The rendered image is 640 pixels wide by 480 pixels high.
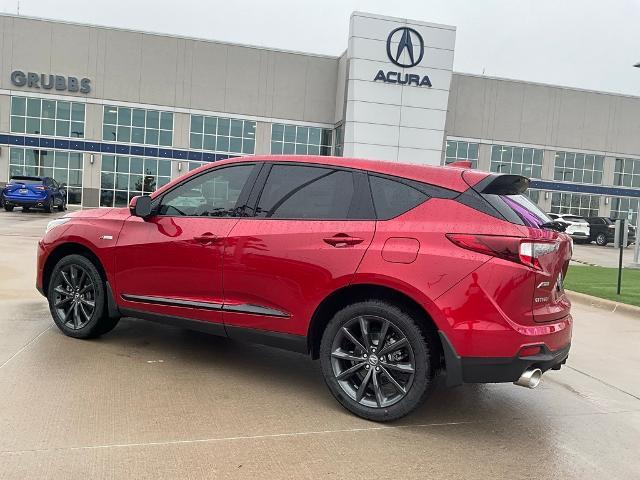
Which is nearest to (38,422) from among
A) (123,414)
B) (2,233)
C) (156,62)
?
(123,414)

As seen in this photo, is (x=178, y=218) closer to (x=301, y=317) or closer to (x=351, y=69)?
(x=301, y=317)

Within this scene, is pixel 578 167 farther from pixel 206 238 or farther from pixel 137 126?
pixel 206 238

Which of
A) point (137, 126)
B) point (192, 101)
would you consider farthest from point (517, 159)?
point (137, 126)

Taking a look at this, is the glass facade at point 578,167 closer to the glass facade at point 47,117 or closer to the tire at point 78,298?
the glass facade at point 47,117

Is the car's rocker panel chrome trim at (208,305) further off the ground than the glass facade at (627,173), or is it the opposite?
the glass facade at (627,173)

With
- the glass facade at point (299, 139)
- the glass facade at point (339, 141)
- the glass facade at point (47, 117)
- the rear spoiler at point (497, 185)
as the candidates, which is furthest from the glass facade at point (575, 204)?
the rear spoiler at point (497, 185)

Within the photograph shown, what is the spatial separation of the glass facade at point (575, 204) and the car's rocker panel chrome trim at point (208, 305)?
44.8m

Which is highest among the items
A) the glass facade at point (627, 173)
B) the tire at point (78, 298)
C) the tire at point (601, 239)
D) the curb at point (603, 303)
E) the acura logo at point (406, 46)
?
the acura logo at point (406, 46)

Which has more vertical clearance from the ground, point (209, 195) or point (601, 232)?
point (209, 195)

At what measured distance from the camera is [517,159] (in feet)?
145

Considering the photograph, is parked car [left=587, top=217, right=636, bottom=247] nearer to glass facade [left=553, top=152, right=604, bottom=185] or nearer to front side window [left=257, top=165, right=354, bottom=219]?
glass facade [left=553, top=152, right=604, bottom=185]

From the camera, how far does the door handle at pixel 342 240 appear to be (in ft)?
12.7

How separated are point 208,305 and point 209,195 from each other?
91cm

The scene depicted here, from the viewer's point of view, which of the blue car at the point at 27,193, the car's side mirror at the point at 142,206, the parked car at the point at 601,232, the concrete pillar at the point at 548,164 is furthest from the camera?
the concrete pillar at the point at 548,164
